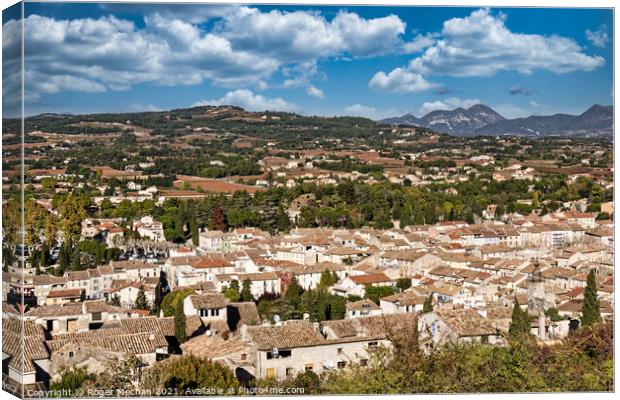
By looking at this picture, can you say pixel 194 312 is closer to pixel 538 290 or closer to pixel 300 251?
pixel 538 290

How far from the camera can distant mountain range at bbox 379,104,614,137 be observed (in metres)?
9.01

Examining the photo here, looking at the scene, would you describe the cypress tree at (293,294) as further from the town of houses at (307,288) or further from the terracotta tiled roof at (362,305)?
the terracotta tiled roof at (362,305)

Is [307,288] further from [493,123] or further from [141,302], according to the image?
[493,123]

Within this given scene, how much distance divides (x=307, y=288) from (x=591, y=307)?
16.9 ft

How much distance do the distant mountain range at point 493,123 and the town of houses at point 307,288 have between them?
1.71m

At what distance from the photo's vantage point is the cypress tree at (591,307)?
25.8 ft

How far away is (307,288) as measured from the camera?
40.4ft

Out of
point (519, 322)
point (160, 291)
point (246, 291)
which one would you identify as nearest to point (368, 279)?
point (246, 291)

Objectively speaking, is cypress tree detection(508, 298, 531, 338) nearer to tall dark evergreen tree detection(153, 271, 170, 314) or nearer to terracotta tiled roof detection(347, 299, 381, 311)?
terracotta tiled roof detection(347, 299, 381, 311)

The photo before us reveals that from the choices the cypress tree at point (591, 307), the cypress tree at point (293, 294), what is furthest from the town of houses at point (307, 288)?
the cypress tree at point (293, 294)

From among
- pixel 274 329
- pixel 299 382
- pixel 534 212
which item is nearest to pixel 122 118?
pixel 274 329

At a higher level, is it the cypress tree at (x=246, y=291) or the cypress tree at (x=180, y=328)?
the cypress tree at (x=180, y=328)

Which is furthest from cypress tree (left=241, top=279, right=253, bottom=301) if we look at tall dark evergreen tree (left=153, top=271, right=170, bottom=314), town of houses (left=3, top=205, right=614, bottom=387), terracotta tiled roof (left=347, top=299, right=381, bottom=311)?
terracotta tiled roof (left=347, top=299, right=381, bottom=311)

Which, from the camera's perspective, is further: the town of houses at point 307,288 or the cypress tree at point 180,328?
the cypress tree at point 180,328
